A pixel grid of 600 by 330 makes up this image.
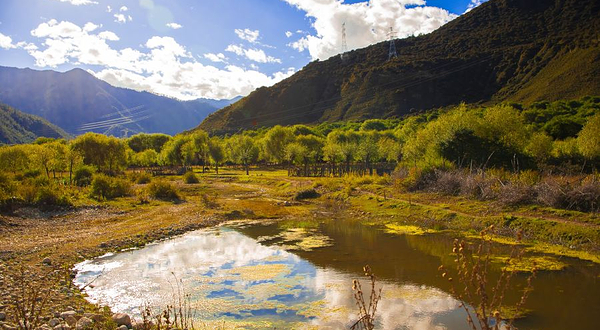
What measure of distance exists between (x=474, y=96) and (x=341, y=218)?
374 ft

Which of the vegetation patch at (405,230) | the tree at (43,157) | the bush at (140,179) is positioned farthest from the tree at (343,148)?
the tree at (43,157)

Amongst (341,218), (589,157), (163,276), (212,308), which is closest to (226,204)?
(341,218)

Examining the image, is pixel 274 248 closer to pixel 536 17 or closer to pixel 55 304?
pixel 55 304

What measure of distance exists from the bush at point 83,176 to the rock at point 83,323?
43611 mm

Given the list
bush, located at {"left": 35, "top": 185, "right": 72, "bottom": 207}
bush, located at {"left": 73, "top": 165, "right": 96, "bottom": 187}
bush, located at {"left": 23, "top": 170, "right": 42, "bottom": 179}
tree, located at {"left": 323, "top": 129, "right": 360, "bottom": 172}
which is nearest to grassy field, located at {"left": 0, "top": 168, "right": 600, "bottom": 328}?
bush, located at {"left": 35, "top": 185, "right": 72, "bottom": 207}

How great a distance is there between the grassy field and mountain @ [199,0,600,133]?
76.8 metres

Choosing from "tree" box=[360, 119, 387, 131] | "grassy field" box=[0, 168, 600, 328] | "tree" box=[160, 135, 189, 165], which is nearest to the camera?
"grassy field" box=[0, 168, 600, 328]

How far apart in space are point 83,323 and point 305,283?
25.6ft

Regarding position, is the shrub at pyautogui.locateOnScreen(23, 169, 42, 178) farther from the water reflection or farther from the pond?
the water reflection

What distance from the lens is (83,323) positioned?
971cm

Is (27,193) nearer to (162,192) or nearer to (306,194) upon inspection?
(162,192)

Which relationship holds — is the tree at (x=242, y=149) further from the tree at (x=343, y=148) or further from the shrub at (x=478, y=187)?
the shrub at (x=478, y=187)

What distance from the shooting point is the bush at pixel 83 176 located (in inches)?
1897

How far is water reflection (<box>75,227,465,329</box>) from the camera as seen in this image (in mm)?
11570
